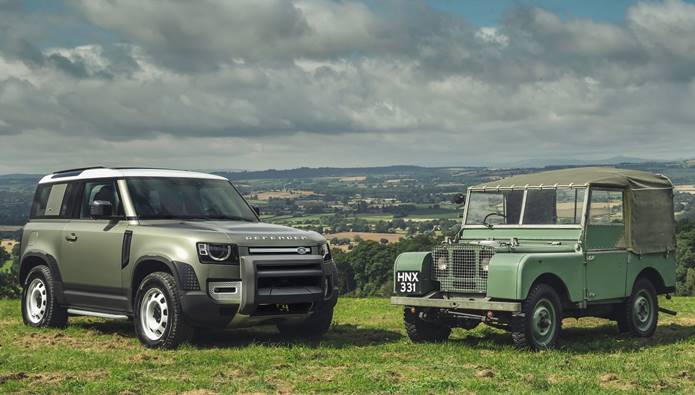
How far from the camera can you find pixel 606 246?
1263cm

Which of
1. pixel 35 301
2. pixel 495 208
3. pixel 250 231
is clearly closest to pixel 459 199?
pixel 495 208

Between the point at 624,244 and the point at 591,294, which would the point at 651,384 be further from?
the point at 624,244

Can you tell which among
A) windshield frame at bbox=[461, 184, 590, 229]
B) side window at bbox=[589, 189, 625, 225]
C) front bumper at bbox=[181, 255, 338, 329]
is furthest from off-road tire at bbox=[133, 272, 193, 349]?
side window at bbox=[589, 189, 625, 225]

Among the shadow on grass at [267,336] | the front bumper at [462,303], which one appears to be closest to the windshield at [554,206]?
the front bumper at [462,303]

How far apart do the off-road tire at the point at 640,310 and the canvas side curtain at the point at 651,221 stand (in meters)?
0.54

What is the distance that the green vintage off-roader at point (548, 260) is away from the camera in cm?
1124

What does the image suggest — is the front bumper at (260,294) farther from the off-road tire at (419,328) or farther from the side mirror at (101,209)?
the side mirror at (101,209)

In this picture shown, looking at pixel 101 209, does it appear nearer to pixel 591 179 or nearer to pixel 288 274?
pixel 288 274

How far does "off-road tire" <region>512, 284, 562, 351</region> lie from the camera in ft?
36.4

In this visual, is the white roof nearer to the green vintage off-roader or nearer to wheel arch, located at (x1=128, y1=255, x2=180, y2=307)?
wheel arch, located at (x1=128, y1=255, x2=180, y2=307)

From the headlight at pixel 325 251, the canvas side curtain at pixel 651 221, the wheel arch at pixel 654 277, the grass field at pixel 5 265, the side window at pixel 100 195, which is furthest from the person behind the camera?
the grass field at pixel 5 265

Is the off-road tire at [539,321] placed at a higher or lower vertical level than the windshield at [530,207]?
lower

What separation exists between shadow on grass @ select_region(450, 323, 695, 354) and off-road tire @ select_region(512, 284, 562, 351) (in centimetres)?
35

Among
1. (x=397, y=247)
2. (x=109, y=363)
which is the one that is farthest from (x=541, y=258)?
(x=397, y=247)
